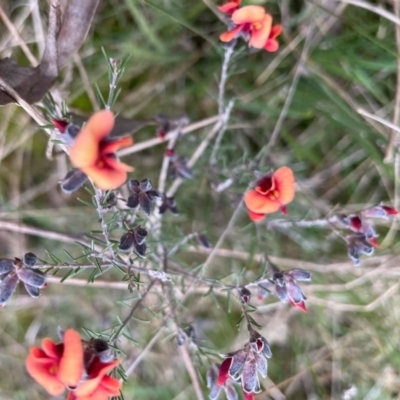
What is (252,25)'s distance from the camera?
1488 mm

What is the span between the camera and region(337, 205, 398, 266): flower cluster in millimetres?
1571

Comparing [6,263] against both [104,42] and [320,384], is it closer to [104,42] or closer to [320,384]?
[104,42]

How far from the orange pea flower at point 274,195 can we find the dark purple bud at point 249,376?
397 mm

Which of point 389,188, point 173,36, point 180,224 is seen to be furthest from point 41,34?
point 389,188

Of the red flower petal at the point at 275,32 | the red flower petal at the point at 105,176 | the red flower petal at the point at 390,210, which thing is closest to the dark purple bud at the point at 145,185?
the red flower petal at the point at 105,176

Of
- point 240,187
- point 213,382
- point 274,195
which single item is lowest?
point 213,382

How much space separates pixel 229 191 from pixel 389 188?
908mm

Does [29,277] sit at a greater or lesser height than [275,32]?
lesser

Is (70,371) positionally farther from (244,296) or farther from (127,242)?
(244,296)

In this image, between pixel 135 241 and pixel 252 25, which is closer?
pixel 135 241

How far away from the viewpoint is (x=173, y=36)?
7.49 ft

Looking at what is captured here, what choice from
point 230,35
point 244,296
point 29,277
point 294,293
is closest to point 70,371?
point 29,277

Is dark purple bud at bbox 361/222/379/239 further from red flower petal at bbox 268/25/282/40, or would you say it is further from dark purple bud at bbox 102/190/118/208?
dark purple bud at bbox 102/190/118/208

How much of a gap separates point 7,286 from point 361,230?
1072 millimetres
